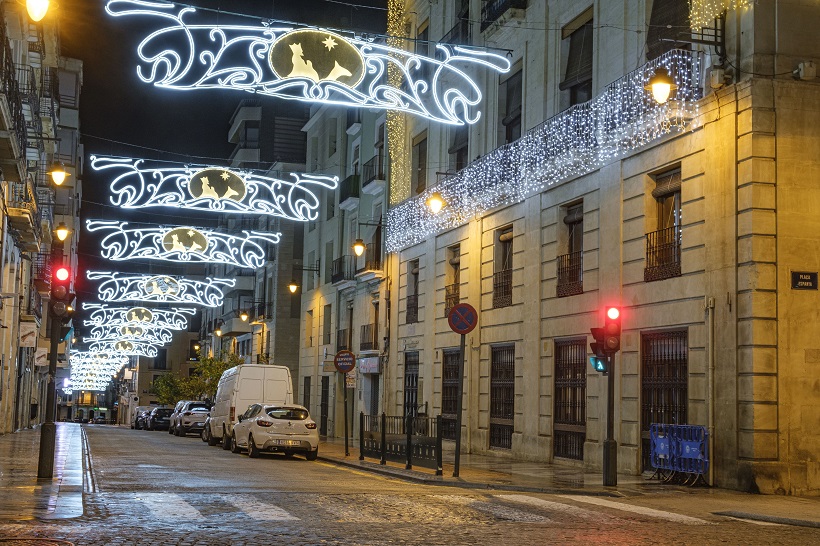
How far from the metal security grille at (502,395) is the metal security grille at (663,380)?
6564 mm

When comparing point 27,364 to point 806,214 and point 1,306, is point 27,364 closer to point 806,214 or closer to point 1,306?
point 1,306

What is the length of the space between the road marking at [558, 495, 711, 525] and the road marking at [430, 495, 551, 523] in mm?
1580

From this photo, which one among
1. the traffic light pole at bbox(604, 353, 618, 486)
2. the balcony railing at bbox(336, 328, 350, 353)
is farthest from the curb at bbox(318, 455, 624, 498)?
the balcony railing at bbox(336, 328, 350, 353)

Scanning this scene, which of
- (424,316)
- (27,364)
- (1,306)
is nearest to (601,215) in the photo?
(424,316)

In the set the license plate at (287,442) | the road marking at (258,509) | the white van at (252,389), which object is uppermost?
the white van at (252,389)

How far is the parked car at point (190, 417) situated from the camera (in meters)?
44.7

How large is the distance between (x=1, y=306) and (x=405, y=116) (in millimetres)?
14165

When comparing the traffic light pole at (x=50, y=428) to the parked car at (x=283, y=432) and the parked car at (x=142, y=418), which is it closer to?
the parked car at (x=283, y=432)

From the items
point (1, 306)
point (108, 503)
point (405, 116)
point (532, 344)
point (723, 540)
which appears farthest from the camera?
point (405, 116)

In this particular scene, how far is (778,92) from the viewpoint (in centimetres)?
1825

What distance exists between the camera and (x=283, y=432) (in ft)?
86.1

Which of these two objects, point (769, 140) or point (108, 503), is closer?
point (108, 503)

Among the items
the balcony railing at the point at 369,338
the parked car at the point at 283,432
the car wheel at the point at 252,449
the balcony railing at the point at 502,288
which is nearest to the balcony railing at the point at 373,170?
the balcony railing at the point at 369,338

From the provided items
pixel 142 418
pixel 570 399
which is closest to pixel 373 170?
pixel 570 399
